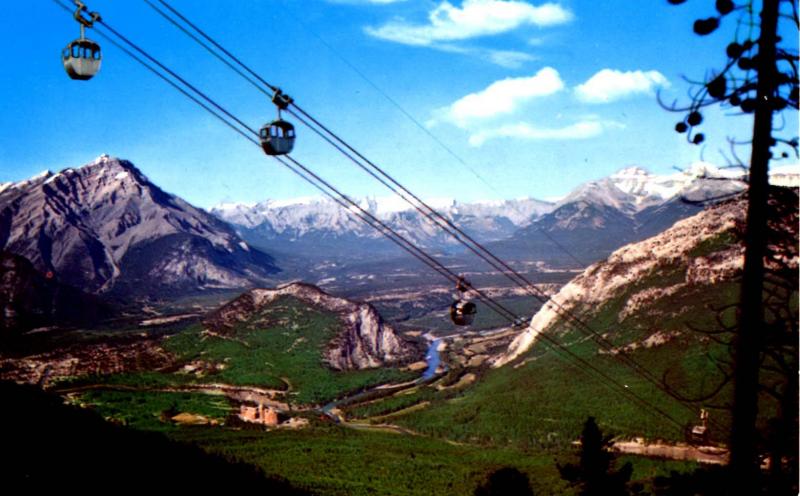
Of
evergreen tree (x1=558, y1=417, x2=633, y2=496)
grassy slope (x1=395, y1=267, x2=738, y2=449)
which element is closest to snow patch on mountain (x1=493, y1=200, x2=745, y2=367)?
grassy slope (x1=395, y1=267, x2=738, y2=449)

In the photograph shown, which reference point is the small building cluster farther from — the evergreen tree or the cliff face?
the evergreen tree

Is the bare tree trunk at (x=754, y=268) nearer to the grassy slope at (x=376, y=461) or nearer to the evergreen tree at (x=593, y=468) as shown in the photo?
the evergreen tree at (x=593, y=468)

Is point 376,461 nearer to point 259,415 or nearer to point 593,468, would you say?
point 259,415

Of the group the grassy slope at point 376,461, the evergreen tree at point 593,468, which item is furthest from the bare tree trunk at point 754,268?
the grassy slope at point 376,461

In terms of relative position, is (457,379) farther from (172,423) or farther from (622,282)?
(172,423)

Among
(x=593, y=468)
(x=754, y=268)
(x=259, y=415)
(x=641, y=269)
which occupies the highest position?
(x=641, y=269)

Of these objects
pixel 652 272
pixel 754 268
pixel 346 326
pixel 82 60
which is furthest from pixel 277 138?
pixel 346 326
